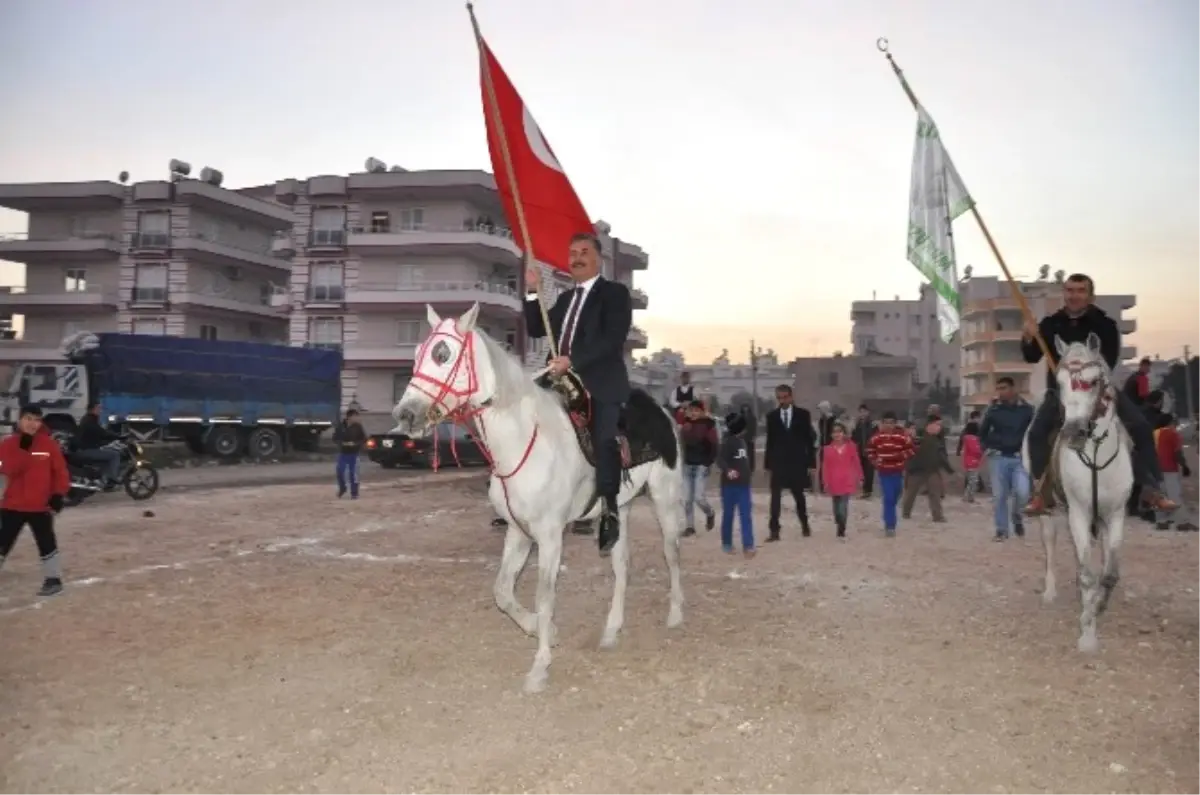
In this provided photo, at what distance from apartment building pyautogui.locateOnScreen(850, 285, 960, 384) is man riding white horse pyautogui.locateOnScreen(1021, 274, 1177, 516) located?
328 feet

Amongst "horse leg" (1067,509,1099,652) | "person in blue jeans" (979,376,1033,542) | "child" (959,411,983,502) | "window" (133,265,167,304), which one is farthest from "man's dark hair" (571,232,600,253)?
"window" (133,265,167,304)

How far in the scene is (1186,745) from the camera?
15.1ft

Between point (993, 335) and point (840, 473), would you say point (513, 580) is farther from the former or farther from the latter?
point (993, 335)

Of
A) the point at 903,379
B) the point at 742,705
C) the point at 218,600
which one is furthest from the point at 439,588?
the point at 903,379

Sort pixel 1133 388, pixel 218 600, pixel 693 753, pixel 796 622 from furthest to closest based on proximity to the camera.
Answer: pixel 1133 388, pixel 218 600, pixel 796 622, pixel 693 753

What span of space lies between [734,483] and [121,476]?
41.3ft

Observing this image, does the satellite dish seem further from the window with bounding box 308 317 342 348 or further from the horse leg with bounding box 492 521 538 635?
the horse leg with bounding box 492 521 538 635

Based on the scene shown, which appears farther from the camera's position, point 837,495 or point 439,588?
point 837,495

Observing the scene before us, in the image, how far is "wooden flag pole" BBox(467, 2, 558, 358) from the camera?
21.0 ft

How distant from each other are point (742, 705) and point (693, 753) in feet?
2.76

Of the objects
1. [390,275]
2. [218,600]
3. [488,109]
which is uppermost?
[390,275]

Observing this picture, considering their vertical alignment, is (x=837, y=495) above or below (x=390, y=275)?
below

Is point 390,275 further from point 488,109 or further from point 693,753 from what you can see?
point 693,753

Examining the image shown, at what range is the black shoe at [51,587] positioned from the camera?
8.58 m
